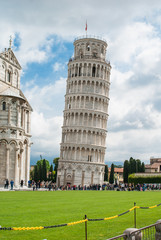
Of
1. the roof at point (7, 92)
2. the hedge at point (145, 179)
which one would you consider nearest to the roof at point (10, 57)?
the roof at point (7, 92)

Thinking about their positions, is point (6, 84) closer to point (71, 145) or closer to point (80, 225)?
point (71, 145)

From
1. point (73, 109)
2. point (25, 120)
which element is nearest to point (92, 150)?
point (73, 109)

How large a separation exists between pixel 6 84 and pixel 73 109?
32915 mm

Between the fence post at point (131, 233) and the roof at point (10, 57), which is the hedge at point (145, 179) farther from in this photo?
the fence post at point (131, 233)

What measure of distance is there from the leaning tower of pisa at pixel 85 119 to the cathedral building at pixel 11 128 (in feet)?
93.7


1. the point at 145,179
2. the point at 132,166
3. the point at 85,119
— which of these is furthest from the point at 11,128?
the point at 132,166

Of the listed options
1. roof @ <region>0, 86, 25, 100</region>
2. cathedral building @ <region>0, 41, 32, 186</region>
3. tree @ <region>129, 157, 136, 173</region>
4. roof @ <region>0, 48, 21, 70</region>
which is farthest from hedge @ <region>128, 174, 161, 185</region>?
roof @ <region>0, 48, 21, 70</region>

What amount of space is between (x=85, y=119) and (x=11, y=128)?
3671 cm

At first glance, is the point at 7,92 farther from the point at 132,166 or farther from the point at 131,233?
the point at 132,166

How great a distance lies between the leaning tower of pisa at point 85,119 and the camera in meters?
85.9

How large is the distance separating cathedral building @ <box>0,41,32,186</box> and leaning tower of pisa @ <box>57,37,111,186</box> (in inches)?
1125

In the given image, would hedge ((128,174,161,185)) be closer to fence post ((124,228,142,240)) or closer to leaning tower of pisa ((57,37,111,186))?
leaning tower of pisa ((57,37,111,186))

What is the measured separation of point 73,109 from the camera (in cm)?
8788

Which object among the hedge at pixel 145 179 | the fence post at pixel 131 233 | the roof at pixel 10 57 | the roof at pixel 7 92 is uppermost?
the roof at pixel 10 57
